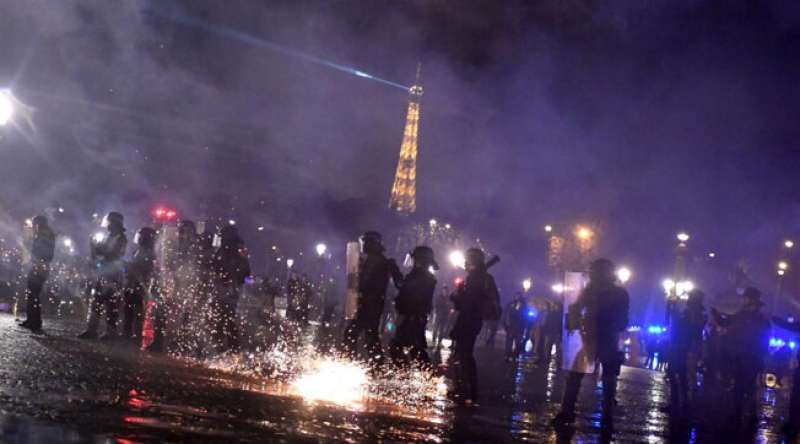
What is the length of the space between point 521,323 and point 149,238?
10.6m

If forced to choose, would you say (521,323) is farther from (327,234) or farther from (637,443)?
(327,234)

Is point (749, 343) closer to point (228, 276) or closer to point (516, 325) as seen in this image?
point (228, 276)

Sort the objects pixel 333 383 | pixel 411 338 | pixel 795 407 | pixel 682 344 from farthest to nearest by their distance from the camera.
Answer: pixel 682 344, pixel 795 407, pixel 411 338, pixel 333 383

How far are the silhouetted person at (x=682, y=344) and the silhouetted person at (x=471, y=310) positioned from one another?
10.7ft

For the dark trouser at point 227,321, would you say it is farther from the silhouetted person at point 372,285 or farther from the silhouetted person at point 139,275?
the silhouetted person at point 372,285

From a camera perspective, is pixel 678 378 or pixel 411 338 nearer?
pixel 411 338

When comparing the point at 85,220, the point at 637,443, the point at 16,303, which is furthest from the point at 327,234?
the point at 637,443

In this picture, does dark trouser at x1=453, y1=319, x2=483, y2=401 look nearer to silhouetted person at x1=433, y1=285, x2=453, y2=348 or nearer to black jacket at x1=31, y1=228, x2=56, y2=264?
black jacket at x1=31, y1=228, x2=56, y2=264

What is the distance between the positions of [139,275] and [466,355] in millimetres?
5252

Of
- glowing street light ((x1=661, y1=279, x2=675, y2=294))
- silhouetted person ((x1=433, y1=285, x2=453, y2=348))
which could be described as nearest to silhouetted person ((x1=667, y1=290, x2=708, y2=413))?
silhouetted person ((x1=433, y1=285, x2=453, y2=348))

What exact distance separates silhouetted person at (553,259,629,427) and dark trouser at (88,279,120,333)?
643 centimetres

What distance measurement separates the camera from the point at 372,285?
1091 centimetres

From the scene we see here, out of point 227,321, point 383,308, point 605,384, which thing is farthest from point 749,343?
point 227,321

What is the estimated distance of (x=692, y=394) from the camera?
1462cm
